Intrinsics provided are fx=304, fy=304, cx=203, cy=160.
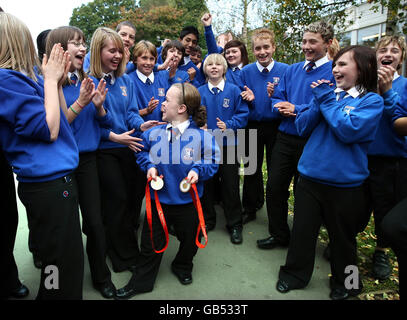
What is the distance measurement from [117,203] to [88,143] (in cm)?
68

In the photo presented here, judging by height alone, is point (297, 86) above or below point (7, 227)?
above

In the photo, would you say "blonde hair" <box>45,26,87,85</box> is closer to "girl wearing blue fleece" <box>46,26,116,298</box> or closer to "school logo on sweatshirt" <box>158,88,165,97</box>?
"girl wearing blue fleece" <box>46,26,116,298</box>

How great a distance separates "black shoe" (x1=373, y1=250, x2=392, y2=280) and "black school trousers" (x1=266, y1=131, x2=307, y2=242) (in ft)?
2.86

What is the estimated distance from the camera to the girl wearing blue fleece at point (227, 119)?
11.7 feet

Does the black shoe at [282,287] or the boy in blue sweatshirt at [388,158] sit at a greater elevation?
the boy in blue sweatshirt at [388,158]

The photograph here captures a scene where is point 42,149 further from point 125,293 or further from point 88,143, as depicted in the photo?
point 125,293

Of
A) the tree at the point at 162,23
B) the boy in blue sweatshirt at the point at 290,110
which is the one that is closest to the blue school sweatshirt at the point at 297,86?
the boy in blue sweatshirt at the point at 290,110

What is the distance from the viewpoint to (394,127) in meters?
2.71

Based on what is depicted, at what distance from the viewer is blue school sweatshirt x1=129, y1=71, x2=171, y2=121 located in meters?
3.56

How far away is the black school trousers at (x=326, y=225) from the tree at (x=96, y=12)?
40.5 m

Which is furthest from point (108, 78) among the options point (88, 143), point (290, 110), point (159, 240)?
point (290, 110)

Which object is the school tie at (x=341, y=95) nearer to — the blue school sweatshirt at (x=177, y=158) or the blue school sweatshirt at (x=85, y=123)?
the blue school sweatshirt at (x=177, y=158)

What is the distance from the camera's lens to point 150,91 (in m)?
3.63
